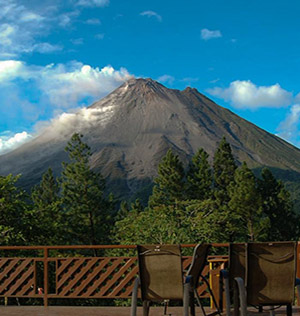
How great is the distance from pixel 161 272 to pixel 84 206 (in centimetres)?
2632

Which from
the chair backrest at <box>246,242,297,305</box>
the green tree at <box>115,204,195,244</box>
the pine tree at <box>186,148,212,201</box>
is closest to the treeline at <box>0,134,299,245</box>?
the pine tree at <box>186,148,212,201</box>

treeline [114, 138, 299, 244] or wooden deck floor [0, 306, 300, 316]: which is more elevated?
treeline [114, 138, 299, 244]

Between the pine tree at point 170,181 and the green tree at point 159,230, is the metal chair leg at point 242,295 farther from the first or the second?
the pine tree at point 170,181

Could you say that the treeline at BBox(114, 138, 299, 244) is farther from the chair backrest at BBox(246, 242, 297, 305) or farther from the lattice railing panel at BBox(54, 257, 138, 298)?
the chair backrest at BBox(246, 242, 297, 305)

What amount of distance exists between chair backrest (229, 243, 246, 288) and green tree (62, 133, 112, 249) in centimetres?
2569

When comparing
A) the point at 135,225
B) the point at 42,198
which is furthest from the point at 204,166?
the point at 135,225

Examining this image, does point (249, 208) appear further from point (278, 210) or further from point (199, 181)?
point (199, 181)

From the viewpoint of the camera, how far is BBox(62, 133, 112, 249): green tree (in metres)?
28.9

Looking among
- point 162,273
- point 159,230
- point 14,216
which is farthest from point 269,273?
point 159,230

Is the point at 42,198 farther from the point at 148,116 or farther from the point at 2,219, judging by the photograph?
the point at 148,116

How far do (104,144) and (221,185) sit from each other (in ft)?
267

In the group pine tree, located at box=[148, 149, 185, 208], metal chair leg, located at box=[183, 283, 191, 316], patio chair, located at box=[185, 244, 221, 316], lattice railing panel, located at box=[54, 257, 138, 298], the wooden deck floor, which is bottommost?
the wooden deck floor

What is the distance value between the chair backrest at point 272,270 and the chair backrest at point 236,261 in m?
0.14

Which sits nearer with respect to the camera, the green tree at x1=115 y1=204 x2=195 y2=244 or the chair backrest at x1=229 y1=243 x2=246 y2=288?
the chair backrest at x1=229 y1=243 x2=246 y2=288
